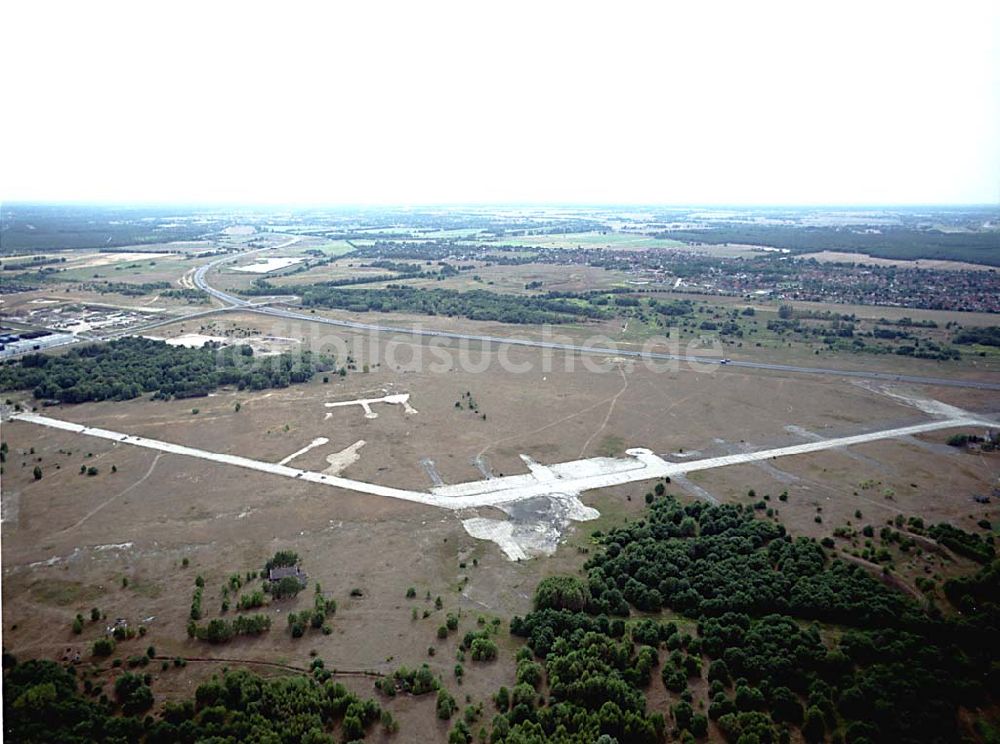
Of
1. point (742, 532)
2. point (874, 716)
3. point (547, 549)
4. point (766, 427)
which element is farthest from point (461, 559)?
point (766, 427)

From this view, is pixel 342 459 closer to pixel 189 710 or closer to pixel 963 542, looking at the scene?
pixel 189 710

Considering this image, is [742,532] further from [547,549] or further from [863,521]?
[547,549]

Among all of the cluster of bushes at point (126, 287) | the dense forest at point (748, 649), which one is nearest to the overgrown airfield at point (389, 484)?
the dense forest at point (748, 649)

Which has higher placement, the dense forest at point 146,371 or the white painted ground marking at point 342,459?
the dense forest at point 146,371

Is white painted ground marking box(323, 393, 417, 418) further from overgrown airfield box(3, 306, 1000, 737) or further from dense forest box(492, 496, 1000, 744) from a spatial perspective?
dense forest box(492, 496, 1000, 744)

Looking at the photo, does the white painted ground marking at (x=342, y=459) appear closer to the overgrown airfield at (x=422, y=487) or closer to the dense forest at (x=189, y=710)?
the overgrown airfield at (x=422, y=487)
